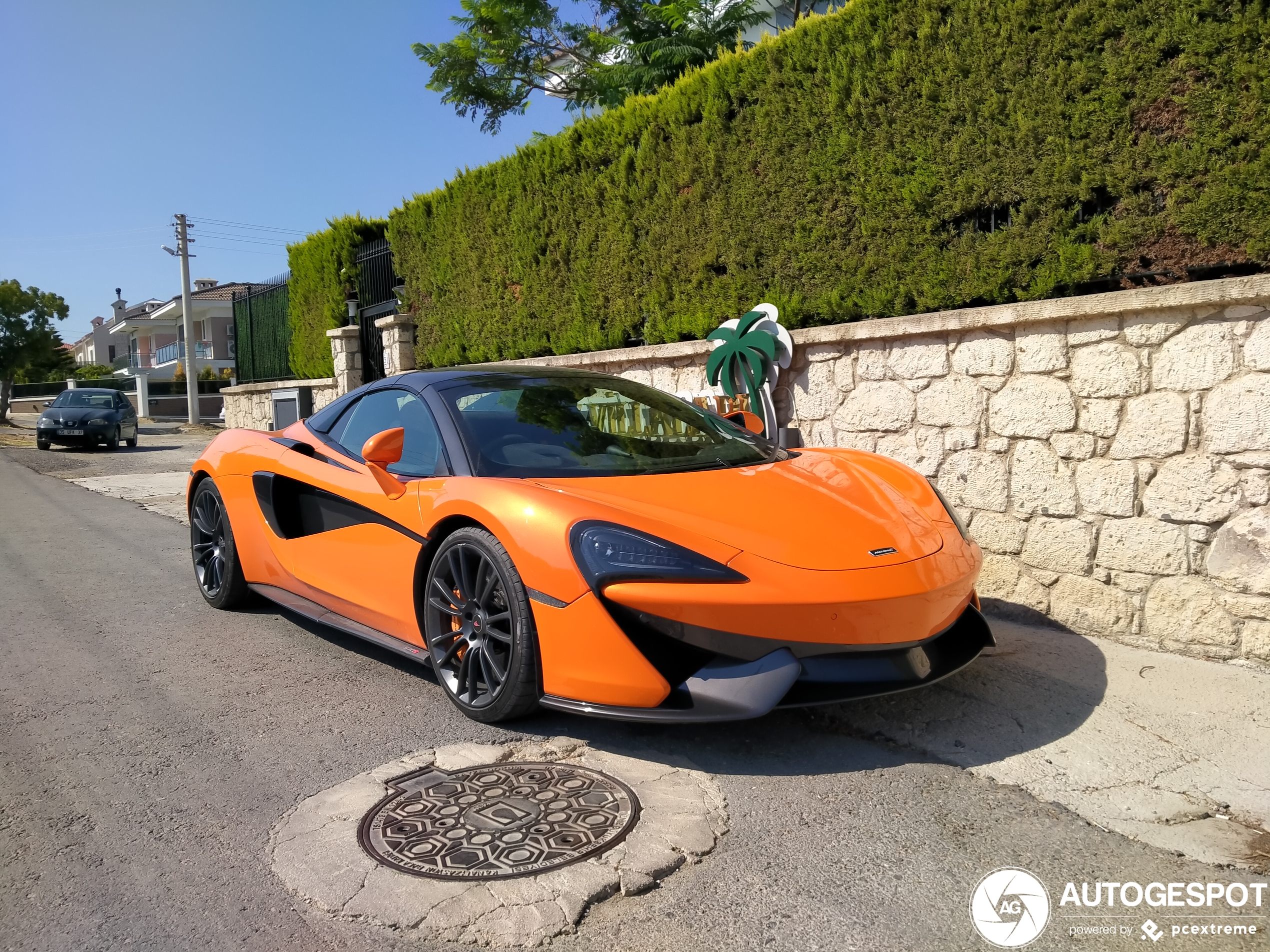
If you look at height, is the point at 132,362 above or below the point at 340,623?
above

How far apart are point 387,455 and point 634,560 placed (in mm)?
1352

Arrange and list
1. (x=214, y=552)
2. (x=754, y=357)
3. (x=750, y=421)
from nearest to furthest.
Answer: (x=750, y=421)
(x=214, y=552)
(x=754, y=357)

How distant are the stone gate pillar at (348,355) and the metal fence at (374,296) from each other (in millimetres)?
67

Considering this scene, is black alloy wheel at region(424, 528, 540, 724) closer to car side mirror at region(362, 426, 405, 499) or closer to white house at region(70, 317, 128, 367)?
car side mirror at region(362, 426, 405, 499)

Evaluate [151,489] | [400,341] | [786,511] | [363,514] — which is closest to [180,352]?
[151,489]

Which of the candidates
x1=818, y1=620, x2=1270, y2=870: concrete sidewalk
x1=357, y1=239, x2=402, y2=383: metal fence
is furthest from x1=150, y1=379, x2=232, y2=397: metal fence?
x1=818, y1=620, x2=1270, y2=870: concrete sidewalk

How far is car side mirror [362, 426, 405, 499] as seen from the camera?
3859mm

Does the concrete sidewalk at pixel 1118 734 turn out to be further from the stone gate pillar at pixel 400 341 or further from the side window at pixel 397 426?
the stone gate pillar at pixel 400 341

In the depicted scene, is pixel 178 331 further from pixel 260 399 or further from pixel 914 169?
pixel 914 169

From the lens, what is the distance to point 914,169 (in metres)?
5.58

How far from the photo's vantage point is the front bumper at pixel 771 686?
290cm

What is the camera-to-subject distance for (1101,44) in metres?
4.71

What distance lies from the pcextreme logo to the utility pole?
109 feet

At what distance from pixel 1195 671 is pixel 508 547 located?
9.83ft
